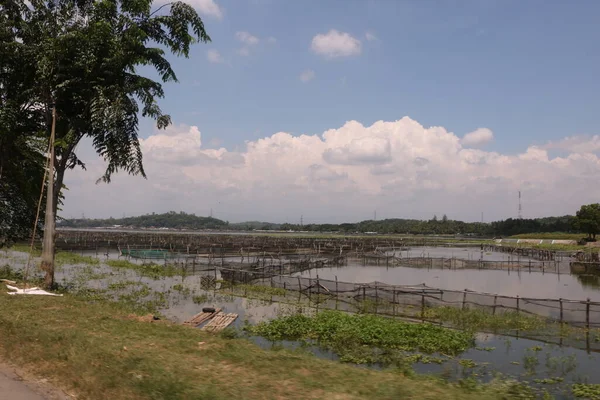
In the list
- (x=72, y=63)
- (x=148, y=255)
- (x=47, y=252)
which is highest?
(x=72, y=63)

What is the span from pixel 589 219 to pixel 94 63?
94.1m

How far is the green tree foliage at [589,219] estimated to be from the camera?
82.8 m

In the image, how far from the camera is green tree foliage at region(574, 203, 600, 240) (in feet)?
272

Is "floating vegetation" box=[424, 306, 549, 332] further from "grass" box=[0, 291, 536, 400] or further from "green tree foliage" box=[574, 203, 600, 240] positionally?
"green tree foliage" box=[574, 203, 600, 240]

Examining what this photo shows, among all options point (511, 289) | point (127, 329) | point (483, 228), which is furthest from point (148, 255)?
point (483, 228)

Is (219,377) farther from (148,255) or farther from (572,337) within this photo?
(148,255)

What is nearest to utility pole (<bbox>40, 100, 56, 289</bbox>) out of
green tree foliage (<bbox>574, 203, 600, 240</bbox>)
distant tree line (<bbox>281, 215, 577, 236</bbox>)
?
green tree foliage (<bbox>574, 203, 600, 240</bbox>)

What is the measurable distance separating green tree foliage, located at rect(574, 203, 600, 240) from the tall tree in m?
89.8

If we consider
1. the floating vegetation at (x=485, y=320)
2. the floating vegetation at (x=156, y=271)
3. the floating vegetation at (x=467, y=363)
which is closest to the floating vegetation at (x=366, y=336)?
the floating vegetation at (x=467, y=363)

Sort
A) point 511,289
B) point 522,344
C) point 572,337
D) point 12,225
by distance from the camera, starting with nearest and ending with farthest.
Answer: point 522,344
point 572,337
point 12,225
point 511,289

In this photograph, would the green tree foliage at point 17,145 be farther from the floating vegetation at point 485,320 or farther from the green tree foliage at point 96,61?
the floating vegetation at point 485,320

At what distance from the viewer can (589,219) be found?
3297 inches

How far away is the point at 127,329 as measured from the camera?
10875mm

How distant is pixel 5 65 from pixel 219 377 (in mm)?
17938
